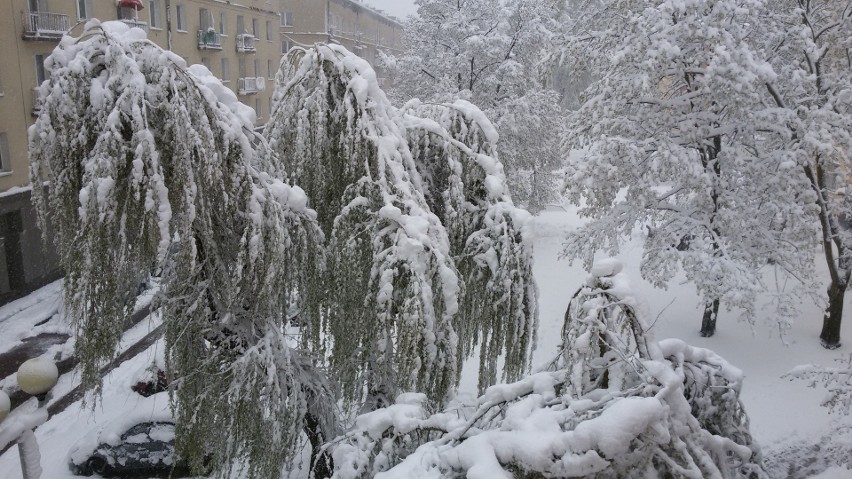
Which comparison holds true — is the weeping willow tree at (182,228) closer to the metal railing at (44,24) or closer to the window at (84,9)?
the metal railing at (44,24)

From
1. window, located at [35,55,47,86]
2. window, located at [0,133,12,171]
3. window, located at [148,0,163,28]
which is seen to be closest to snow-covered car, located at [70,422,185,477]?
window, located at [0,133,12,171]

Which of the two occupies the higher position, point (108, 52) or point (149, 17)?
point (149, 17)

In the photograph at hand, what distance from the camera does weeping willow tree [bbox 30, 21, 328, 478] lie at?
4266mm

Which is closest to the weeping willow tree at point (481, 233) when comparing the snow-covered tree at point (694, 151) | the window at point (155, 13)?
the snow-covered tree at point (694, 151)

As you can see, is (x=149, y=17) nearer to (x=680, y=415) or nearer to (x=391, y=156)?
(x=391, y=156)

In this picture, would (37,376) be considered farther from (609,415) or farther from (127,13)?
(127,13)

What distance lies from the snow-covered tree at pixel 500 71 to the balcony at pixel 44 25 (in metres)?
10.6

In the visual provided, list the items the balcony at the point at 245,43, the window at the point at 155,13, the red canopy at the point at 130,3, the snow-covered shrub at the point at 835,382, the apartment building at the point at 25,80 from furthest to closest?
the balcony at the point at 245,43, the window at the point at 155,13, the red canopy at the point at 130,3, the apartment building at the point at 25,80, the snow-covered shrub at the point at 835,382

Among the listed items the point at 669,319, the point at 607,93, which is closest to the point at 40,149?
the point at 607,93

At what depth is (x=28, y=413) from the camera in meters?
6.06

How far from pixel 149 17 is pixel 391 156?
21792 millimetres

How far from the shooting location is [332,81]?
571 cm

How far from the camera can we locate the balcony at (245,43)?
29.8 m

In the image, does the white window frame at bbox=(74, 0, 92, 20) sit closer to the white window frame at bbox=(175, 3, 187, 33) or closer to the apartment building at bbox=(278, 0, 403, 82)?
the white window frame at bbox=(175, 3, 187, 33)
